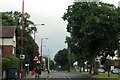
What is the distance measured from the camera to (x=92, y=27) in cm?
6419

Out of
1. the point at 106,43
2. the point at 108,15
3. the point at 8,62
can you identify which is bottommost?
the point at 8,62

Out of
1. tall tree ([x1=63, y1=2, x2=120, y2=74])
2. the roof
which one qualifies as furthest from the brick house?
tall tree ([x1=63, y1=2, x2=120, y2=74])

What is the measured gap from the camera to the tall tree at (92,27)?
6494 cm

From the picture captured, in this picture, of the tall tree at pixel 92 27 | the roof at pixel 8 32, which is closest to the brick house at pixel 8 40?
the roof at pixel 8 32

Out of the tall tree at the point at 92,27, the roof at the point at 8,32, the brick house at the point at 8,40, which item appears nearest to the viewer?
the tall tree at the point at 92,27

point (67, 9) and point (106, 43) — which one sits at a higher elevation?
point (67, 9)

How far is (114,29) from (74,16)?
8.48 meters

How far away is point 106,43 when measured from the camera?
70.1m

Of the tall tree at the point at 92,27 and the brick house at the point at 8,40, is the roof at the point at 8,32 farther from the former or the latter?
the tall tree at the point at 92,27

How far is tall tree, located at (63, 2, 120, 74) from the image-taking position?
6494cm

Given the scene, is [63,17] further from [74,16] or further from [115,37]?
[115,37]

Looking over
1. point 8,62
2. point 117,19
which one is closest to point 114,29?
point 117,19

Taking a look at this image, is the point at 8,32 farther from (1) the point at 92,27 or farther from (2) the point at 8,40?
(1) the point at 92,27

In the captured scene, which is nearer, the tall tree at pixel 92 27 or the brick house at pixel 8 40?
the tall tree at pixel 92 27
